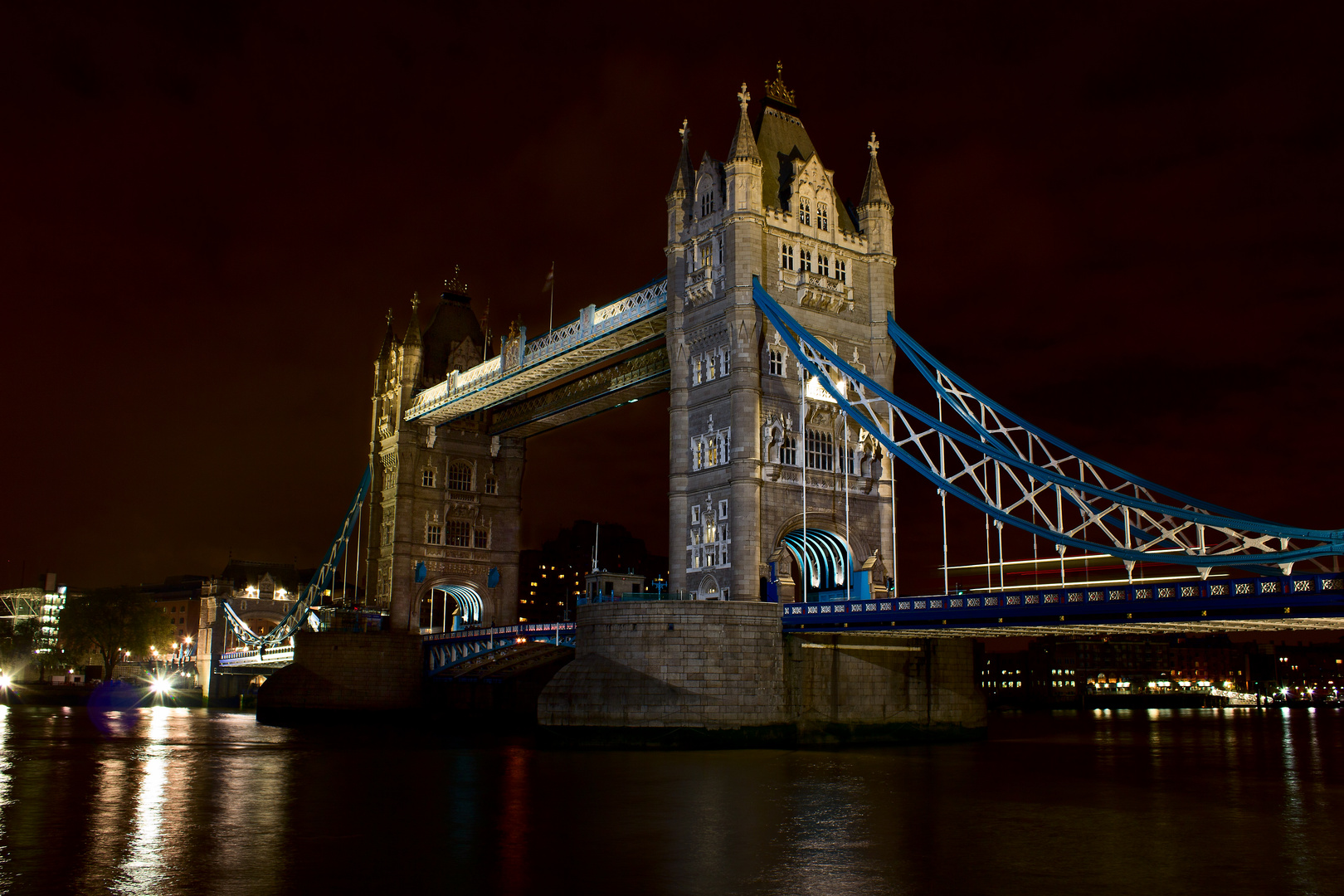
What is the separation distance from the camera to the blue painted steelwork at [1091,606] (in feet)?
97.1

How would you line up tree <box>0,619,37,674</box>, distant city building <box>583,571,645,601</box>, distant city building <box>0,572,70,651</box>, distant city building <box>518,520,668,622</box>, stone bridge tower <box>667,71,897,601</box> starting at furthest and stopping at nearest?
distant city building <box>518,520,668,622</box> < distant city building <box>0,572,70,651</box> < tree <box>0,619,37,674</box> < distant city building <box>583,571,645,601</box> < stone bridge tower <box>667,71,897,601</box>

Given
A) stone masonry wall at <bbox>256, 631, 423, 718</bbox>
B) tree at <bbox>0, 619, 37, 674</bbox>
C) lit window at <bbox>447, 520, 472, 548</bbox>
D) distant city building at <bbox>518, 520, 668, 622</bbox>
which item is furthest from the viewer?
distant city building at <bbox>518, 520, 668, 622</bbox>

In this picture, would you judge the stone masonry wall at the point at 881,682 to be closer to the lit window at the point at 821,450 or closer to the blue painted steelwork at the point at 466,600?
the lit window at the point at 821,450

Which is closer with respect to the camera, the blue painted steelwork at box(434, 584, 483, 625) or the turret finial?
the turret finial

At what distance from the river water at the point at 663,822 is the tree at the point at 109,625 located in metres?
66.1

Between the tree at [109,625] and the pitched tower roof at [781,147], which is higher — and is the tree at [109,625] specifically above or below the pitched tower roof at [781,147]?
below

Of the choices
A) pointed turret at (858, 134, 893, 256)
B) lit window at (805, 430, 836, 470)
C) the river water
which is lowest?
the river water

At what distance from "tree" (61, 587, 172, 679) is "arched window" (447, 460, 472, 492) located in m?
48.9

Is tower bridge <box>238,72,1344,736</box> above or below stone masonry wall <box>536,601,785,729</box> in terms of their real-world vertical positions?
above

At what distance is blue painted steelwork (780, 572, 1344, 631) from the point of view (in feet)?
97.1

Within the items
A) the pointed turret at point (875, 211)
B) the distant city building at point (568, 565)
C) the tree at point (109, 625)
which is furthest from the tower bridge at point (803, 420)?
the distant city building at point (568, 565)

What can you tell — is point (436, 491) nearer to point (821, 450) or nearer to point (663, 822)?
point (821, 450)

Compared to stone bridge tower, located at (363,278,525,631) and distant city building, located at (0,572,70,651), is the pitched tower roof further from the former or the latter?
distant city building, located at (0,572,70,651)

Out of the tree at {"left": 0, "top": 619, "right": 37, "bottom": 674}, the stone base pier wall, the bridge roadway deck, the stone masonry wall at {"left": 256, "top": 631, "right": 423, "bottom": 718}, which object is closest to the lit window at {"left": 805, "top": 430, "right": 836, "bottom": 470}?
the stone base pier wall
